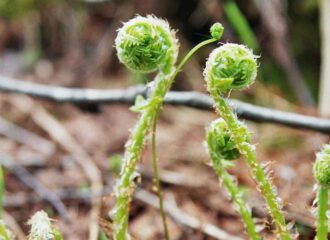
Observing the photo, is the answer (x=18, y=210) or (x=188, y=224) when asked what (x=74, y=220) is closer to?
(x=18, y=210)

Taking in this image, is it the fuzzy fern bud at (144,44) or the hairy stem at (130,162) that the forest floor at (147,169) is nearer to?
the hairy stem at (130,162)

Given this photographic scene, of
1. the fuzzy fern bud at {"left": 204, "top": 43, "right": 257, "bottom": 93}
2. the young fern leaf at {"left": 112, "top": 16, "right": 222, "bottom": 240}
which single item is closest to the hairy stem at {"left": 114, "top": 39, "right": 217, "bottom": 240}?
the young fern leaf at {"left": 112, "top": 16, "right": 222, "bottom": 240}

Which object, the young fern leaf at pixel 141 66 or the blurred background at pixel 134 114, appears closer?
the young fern leaf at pixel 141 66

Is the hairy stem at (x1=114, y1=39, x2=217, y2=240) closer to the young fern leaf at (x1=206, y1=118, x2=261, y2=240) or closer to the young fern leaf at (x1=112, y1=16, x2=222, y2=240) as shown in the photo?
the young fern leaf at (x1=112, y1=16, x2=222, y2=240)

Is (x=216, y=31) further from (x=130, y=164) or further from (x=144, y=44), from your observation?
(x=130, y=164)

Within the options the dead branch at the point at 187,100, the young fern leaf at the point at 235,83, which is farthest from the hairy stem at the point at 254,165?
the dead branch at the point at 187,100

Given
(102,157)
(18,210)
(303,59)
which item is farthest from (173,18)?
(18,210)
